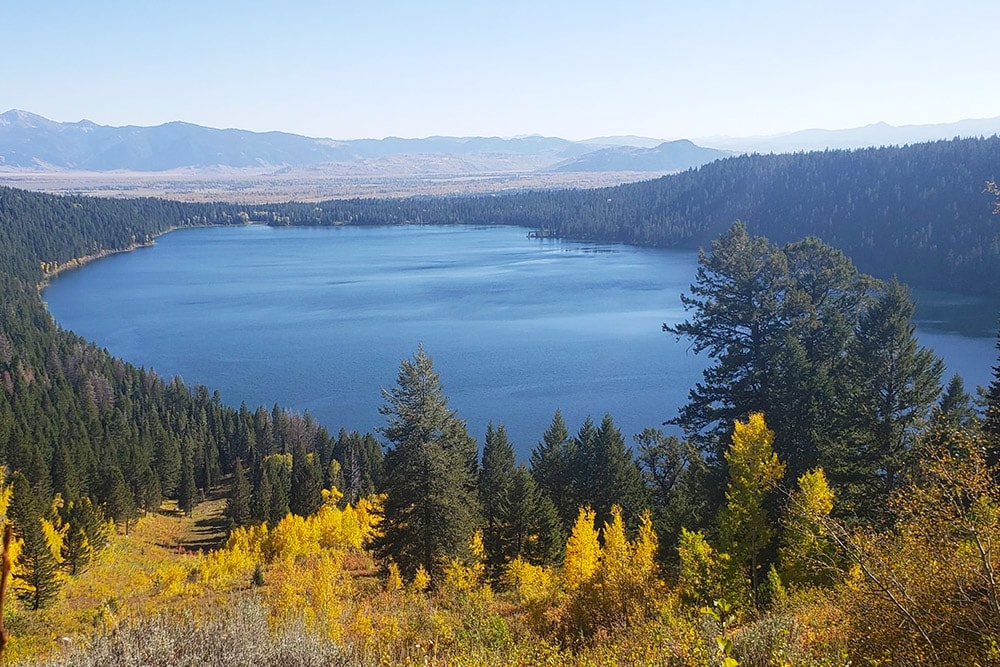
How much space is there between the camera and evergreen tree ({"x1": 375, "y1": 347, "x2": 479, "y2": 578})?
1806 centimetres

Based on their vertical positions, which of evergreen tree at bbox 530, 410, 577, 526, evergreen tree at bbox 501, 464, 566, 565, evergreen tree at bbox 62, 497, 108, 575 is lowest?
evergreen tree at bbox 62, 497, 108, 575

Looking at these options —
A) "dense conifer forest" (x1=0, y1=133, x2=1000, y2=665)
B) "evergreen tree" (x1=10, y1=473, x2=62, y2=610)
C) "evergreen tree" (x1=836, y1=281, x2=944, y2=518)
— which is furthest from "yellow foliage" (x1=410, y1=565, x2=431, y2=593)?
"evergreen tree" (x1=10, y1=473, x2=62, y2=610)

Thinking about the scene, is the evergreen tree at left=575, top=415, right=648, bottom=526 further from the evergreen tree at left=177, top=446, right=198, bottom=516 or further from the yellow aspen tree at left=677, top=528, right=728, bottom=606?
the evergreen tree at left=177, top=446, right=198, bottom=516

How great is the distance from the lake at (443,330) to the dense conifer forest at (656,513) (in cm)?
1136

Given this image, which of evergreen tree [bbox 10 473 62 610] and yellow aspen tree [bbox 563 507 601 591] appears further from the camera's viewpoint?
evergreen tree [bbox 10 473 62 610]

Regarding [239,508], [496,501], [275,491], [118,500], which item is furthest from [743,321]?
[118,500]

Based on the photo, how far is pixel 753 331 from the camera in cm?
1880

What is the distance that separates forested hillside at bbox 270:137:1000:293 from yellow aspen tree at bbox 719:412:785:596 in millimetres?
109657

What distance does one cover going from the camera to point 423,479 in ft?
59.6

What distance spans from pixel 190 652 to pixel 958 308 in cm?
10244

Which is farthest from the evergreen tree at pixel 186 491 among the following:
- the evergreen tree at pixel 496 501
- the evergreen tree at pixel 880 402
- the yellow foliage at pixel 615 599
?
Result: the evergreen tree at pixel 880 402

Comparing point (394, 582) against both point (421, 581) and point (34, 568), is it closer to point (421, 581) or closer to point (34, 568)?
point (421, 581)

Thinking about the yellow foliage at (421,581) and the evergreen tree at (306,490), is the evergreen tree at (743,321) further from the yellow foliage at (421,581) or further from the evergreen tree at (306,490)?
the evergreen tree at (306,490)

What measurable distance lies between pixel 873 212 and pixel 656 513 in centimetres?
14084
